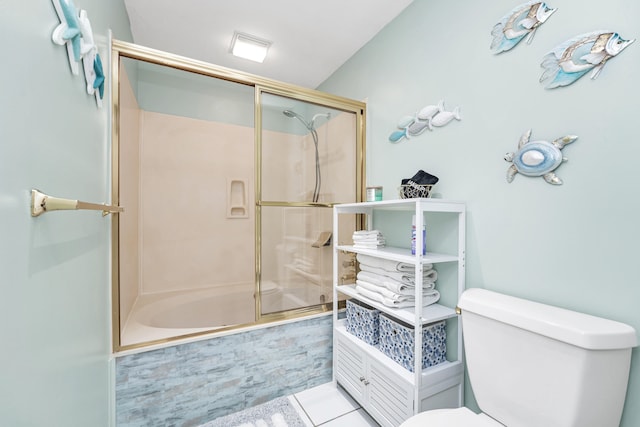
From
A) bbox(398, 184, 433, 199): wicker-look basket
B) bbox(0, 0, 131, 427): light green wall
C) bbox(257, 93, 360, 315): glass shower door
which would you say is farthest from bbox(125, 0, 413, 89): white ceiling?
bbox(398, 184, 433, 199): wicker-look basket

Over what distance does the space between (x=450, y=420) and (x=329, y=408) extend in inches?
33.8

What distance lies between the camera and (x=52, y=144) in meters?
0.69

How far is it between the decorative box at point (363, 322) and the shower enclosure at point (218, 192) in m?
Answer: 0.29

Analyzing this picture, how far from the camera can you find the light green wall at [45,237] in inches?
19.8

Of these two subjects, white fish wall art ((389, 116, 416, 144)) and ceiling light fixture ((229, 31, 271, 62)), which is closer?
white fish wall art ((389, 116, 416, 144))

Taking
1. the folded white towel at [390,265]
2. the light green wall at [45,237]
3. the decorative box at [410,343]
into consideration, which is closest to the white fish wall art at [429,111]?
the folded white towel at [390,265]

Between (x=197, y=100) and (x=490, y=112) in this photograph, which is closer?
(x=490, y=112)

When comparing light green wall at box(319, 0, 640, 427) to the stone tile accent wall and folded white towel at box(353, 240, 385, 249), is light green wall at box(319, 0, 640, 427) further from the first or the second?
the stone tile accent wall

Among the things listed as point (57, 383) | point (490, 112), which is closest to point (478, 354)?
point (490, 112)

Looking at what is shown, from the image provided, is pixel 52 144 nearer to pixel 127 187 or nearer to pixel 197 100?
pixel 127 187

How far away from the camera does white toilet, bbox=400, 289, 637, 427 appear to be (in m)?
0.77

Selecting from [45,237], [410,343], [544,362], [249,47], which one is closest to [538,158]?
[544,362]

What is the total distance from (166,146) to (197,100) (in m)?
0.52

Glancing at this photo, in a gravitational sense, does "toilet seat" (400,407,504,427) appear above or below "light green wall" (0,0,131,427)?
below
